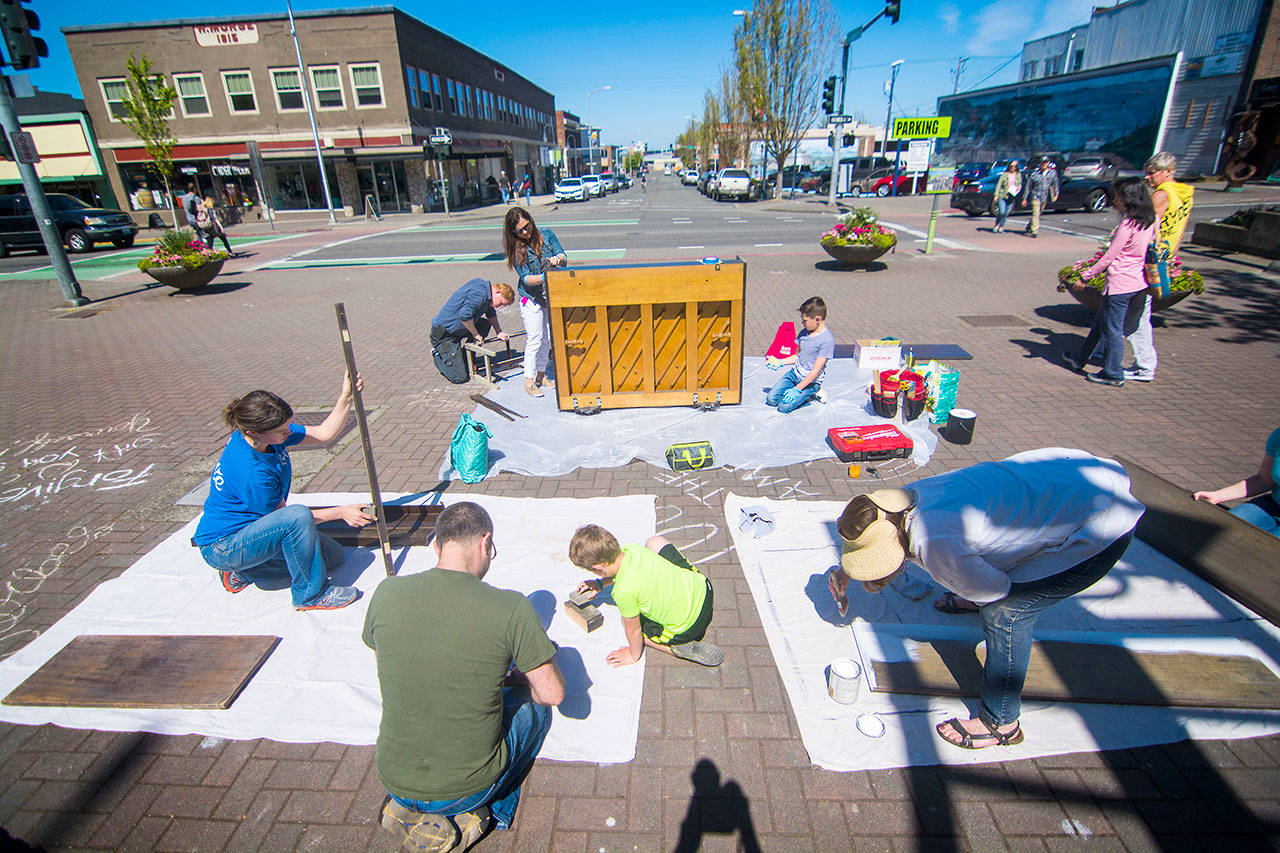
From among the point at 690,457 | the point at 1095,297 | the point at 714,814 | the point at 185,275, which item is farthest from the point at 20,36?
the point at 1095,297

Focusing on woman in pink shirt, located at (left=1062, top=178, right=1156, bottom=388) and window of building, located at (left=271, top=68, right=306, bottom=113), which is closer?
woman in pink shirt, located at (left=1062, top=178, right=1156, bottom=388)

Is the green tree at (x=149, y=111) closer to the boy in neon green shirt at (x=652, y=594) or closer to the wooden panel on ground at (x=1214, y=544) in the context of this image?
the boy in neon green shirt at (x=652, y=594)

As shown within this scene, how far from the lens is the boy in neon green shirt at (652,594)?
9.68 ft

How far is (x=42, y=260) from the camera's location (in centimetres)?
2052

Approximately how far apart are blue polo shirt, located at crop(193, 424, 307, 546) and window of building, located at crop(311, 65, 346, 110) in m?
38.2

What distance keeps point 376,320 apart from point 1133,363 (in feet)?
38.3

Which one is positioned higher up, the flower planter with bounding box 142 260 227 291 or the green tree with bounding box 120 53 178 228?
the green tree with bounding box 120 53 178 228

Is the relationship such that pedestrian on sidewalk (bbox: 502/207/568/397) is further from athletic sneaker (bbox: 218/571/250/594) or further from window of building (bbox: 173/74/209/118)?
window of building (bbox: 173/74/209/118)

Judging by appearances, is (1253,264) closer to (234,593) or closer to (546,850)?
(546,850)

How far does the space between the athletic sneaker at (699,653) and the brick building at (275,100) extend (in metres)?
37.6

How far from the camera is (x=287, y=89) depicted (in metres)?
33.4

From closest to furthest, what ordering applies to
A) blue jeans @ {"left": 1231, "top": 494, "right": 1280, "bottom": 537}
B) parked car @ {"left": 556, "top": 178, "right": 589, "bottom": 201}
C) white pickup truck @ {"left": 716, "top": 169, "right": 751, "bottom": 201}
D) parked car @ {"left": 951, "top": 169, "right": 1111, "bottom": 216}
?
blue jeans @ {"left": 1231, "top": 494, "right": 1280, "bottom": 537} < parked car @ {"left": 951, "top": 169, "right": 1111, "bottom": 216} < white pickup truck @ {"left": 716, "top": 169, "right": 751, "bottom": 201} < parked car @ {"left": 556, "top": 178, "right": 589, "bottom": 201}

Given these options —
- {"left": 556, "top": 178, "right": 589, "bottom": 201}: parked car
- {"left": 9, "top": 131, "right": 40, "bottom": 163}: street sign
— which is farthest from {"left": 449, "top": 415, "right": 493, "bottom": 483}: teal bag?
{"left": 556, "top": 178, "right": 589, "bottom": 201}: parked car

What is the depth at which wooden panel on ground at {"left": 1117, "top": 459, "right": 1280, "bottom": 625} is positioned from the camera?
327 cm
